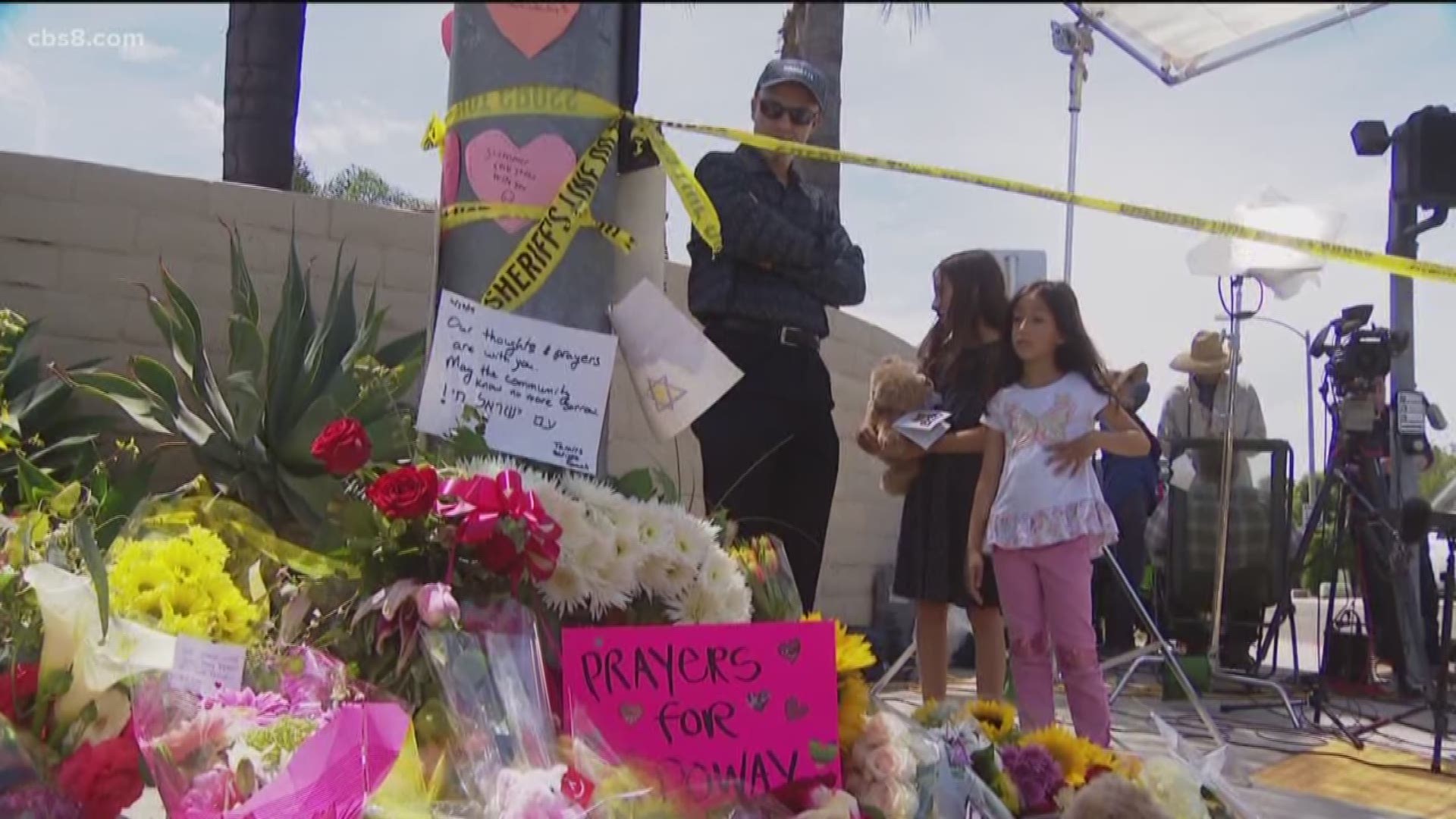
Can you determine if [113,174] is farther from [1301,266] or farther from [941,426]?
[1301,266]

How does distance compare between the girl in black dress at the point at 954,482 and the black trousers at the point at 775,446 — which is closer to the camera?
the black trousers at the point at 775,446

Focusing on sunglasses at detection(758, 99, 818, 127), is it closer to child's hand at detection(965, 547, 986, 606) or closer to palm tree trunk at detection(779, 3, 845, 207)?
palm tree trunk at detection(779, 3, 845, 207)

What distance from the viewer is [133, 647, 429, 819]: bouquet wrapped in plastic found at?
4.79ft

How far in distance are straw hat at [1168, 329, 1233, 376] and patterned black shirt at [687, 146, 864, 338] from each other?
13.6 feet

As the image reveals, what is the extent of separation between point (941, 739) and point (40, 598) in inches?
53.2

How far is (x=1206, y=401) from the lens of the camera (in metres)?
6.93

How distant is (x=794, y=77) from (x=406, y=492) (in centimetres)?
177

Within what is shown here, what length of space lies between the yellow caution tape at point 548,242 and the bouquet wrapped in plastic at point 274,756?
72 cm

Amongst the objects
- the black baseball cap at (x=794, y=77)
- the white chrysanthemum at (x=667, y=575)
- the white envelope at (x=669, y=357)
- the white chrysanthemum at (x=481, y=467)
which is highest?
the black baseball cap at (x=794, y=77)

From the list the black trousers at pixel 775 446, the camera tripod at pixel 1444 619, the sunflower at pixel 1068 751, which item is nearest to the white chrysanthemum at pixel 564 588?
the sunflower at pixel 1068 751

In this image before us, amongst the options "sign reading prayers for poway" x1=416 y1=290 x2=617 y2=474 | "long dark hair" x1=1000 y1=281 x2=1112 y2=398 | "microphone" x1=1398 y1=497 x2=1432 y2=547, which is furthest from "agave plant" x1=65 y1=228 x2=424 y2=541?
"microphone" x1=1398 y1=497 x2=1432 y2=547

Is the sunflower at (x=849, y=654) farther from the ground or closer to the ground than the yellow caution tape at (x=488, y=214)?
closer to the ground

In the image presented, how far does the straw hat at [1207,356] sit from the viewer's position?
681 cm

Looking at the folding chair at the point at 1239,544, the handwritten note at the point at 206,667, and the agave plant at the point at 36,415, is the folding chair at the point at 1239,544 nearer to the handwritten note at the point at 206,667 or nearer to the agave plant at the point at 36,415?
the agave plant at the point at 36,415
